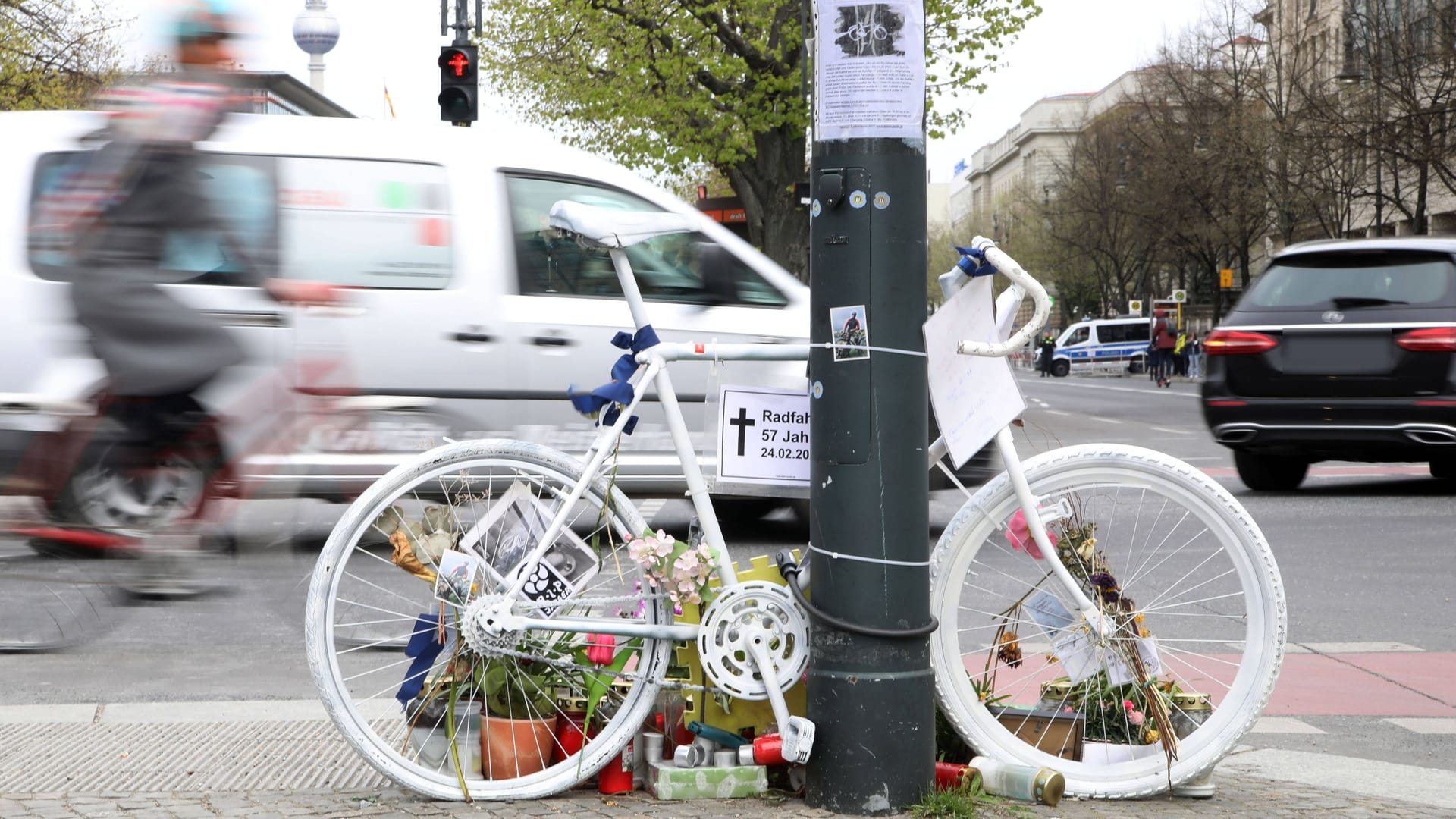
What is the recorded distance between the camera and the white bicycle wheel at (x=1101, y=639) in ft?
13.0

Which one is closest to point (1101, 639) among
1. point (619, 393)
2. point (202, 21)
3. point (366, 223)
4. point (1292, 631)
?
point (619, 393)

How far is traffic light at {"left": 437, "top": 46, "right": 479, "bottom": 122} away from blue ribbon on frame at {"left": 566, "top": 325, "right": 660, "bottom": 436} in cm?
1134

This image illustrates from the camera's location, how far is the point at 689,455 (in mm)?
4074

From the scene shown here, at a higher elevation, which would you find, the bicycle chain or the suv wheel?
the bicycle chain

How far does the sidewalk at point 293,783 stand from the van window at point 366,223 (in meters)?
3.68

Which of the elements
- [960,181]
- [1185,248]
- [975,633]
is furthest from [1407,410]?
[960,181]

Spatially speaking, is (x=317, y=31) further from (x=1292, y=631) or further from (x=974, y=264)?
(x=974, y=264)

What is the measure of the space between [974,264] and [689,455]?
0.85 meters

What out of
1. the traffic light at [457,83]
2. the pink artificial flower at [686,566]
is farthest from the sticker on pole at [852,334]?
the traffic light at [457,83]

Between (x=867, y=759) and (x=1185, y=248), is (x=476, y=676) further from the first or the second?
(x=1185, y=248)

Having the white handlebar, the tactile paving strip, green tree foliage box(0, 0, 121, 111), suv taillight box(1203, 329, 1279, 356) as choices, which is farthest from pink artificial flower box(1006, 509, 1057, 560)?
green tree foliage box(0, 0, 121, 111)

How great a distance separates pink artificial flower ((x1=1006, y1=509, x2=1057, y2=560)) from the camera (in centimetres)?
402

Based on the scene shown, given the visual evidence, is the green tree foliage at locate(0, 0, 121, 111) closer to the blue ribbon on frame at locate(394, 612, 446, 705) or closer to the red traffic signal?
the red traffic signal

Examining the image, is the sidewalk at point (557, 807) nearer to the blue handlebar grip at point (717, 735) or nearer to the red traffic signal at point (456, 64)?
the blue handlebar grip at point (717, 735)
